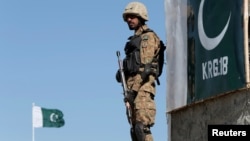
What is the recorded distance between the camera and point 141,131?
35.4 feet

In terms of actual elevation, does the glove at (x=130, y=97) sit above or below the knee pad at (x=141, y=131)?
above

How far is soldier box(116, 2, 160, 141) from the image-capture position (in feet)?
35.8

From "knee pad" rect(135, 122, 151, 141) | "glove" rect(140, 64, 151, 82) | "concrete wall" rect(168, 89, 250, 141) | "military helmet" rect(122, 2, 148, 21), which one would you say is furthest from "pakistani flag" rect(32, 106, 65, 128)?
"knee pad" rect(135, 122, 151, 141)

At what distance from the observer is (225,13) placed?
440 inches

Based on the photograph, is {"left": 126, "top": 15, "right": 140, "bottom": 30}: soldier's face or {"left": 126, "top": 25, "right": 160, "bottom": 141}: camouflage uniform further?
{"left": 126, "top": 15, "right": 140, "bottom": 30}: soldier's face

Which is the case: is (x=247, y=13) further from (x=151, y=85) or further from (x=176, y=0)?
(x=176, y=0)

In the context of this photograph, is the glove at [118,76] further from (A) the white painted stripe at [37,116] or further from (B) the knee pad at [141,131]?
(A) the white painted stripe at [37,116]

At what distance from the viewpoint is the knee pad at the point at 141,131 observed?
10789mm

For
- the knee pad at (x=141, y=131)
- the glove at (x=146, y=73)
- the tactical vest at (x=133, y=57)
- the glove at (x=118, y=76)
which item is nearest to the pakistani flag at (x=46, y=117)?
the glove at (x=118, y=76)

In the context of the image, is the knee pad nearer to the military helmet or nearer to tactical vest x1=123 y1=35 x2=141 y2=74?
tactical vest x1=123 y1=35 x2=141 y2=74

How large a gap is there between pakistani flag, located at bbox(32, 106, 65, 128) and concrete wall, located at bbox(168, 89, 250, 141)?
958 cm

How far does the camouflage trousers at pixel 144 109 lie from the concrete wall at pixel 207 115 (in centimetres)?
94

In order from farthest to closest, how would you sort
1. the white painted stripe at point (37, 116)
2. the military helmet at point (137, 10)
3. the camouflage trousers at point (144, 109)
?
the white painted stripe at point (37, 116), the military helmet at point (137, 10), the camouflage trousers at point (144, 109)

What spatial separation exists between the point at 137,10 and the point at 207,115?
179 centimetres
